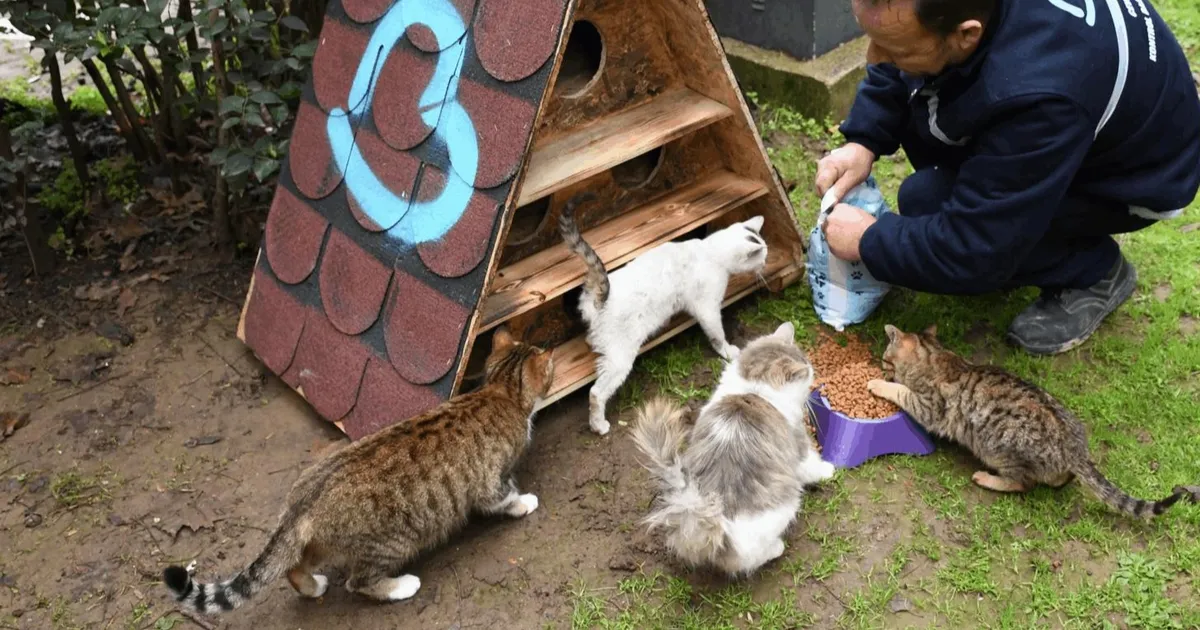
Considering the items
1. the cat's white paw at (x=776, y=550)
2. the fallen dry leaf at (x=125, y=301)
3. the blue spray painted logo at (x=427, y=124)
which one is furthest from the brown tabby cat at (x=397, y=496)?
the fallen dry leaf at (x=125, y=301)

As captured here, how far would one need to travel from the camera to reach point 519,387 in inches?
132

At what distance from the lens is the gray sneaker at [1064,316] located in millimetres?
3865

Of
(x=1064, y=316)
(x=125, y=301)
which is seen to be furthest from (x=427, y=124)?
(x=1064, y=316)

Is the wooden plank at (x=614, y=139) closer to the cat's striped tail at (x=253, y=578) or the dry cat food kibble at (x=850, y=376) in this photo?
the dry cat food kibble at (x=850, y=376)

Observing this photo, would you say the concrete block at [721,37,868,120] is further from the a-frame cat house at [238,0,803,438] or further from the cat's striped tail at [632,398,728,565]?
the cat's striped tail at [632,398,728,565]

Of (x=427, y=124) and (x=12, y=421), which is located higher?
(x=427, y=124)

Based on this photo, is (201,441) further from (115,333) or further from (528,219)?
(528,219)

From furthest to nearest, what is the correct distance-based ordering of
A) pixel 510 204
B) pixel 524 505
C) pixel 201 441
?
pixel 201 441 → pixel 524 505 → pixel 510 204

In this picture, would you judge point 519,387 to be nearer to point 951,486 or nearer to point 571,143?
point 571,143

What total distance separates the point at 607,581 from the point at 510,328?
113cm

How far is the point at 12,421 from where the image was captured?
3961mm

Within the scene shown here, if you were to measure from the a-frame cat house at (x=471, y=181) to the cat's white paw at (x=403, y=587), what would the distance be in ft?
2.01

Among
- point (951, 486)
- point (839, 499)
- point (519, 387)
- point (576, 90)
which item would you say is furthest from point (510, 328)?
point (951, 486)

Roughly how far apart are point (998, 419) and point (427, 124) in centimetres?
239
